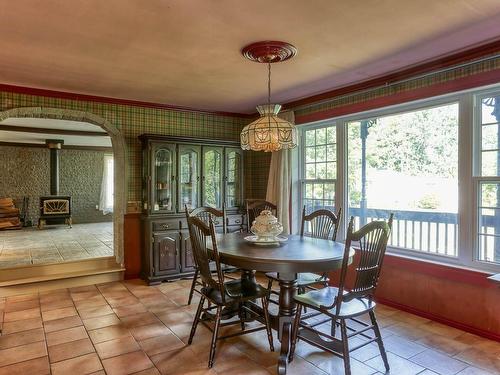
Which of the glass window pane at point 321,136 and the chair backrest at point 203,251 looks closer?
the chair backrest at point 203,251

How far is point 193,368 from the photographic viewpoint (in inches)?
93.4

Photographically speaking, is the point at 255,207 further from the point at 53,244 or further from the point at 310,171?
the point at 53,244

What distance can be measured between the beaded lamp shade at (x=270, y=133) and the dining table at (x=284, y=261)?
83 centimetres

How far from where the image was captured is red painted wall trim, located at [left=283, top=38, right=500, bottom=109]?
2770 millimetres

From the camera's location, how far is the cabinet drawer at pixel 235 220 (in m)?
5.01

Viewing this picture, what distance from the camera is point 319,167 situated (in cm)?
456

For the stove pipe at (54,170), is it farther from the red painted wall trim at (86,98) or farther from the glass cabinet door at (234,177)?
the glass cabinet door at (234,177)

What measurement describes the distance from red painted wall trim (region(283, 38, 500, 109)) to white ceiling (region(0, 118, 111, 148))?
4657 millimetres

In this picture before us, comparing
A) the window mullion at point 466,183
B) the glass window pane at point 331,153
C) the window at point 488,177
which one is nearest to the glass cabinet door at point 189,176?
the glass window pane at point 331,153

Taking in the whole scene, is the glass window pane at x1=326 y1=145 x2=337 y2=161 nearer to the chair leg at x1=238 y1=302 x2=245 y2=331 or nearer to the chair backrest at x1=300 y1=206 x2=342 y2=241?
the chair backrest at x1=300 y1=206 x2=342 y2=241

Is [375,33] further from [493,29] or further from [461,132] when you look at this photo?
[461,132]

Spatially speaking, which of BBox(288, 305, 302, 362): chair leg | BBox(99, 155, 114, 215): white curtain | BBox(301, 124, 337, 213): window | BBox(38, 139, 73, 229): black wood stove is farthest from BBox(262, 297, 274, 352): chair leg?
BBox(99, 155, 114, 215): white curtain

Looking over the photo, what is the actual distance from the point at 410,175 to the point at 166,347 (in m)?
2.92

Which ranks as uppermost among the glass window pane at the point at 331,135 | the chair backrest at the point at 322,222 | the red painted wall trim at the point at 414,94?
the red painted wall trim at the point at 414,94
